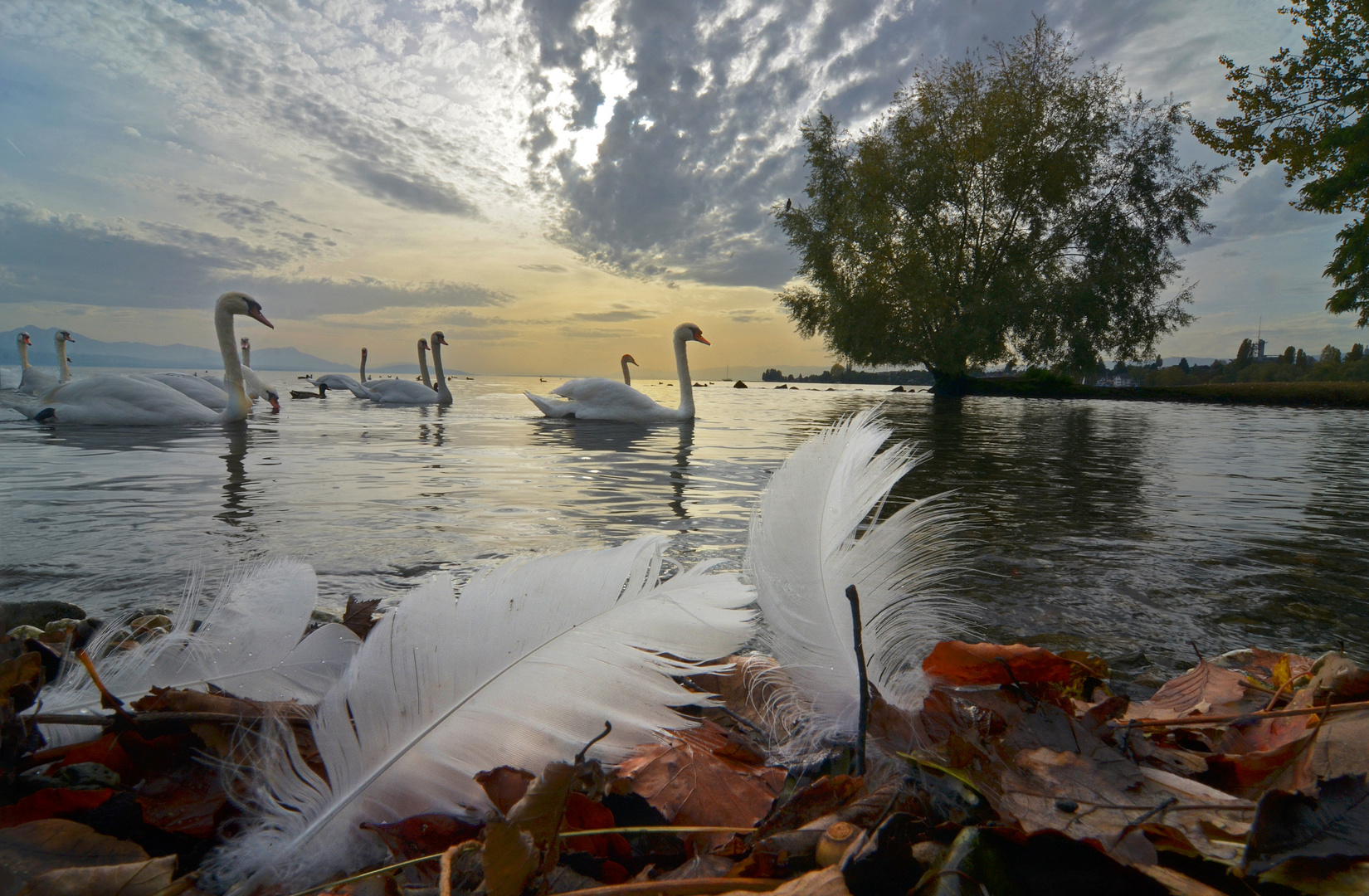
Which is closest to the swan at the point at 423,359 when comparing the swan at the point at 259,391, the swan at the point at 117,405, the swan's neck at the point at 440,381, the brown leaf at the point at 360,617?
the swan's neck at the point at 440,381

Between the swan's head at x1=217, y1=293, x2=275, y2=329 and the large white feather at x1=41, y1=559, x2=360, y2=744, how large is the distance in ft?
37.8

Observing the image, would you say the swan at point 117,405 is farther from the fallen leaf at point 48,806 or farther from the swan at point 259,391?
the fallen leaf at point 48,806

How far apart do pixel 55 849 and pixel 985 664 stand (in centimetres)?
148

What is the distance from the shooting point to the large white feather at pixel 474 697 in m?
0.95

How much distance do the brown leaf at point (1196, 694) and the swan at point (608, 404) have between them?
36.1ft

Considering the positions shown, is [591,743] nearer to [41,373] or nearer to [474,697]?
[474,697]

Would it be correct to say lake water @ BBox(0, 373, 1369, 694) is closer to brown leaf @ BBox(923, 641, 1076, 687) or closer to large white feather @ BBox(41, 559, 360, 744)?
brown leaf @ BBox(923, 641, 1076, 687)

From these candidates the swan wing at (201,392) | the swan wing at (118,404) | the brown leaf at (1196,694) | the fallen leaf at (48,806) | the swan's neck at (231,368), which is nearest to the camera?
the fallen leaf at (48,806)

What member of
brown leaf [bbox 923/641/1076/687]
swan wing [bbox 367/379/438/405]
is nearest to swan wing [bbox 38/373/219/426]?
swan wing [bbox 367/379/438/405]

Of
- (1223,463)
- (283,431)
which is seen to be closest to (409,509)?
(283,431)

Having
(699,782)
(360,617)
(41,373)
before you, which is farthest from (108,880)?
(41,373)

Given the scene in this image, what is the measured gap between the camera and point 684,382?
1385cm

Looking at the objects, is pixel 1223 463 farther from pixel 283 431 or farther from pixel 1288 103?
pixel 1288 103

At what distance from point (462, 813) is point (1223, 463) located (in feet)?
30.6
